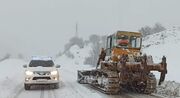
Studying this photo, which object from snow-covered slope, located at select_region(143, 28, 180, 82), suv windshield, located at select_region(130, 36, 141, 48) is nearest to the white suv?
suv windshield, located at select_region(130, 36, 141, 48)

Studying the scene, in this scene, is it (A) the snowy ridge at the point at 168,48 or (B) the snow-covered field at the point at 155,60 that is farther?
(A) the snowy ridge at the point at 168,48

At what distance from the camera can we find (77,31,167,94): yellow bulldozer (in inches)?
893

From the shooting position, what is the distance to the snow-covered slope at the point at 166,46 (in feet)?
196

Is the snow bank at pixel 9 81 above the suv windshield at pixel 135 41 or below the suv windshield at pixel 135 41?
below

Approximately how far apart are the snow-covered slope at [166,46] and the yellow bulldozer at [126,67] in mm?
26998

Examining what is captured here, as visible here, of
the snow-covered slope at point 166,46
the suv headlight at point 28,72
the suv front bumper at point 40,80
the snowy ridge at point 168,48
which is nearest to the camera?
the suv front bumper at point 40,80

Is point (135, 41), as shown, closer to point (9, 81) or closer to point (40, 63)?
point (40, 63)

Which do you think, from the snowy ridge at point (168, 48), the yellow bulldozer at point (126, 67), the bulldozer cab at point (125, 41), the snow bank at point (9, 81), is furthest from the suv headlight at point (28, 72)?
the snowy ridge at point (168, 48)

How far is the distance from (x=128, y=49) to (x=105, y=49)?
2.34m

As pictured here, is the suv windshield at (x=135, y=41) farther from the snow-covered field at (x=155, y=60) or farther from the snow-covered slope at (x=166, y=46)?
the snow-covered slope at (x=166, y=46)

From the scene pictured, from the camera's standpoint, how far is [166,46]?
235ft

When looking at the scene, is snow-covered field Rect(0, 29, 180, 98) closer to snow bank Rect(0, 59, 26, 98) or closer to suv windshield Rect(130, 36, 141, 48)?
snow bank Rect(0, 59, 26, 98)

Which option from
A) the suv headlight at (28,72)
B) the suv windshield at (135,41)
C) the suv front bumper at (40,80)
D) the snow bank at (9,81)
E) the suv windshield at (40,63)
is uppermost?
the suv windshield at (135,41)

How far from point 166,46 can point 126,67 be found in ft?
164
